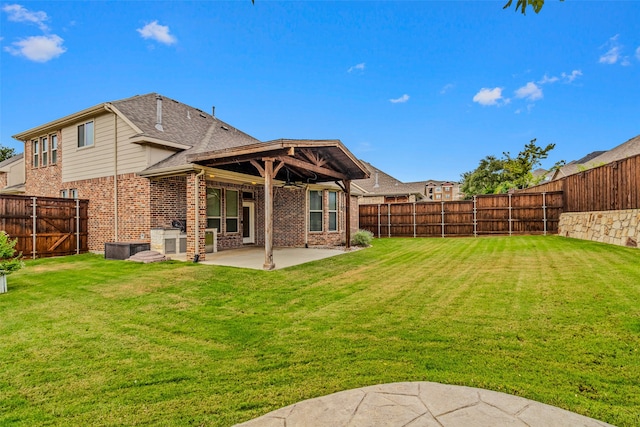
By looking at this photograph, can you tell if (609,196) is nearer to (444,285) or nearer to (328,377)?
(444,285)

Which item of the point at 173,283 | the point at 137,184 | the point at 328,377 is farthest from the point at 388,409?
the point at 137,184

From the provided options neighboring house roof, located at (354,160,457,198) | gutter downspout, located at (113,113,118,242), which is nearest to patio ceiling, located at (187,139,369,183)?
gutter downspout, located at (113,113,118,242)

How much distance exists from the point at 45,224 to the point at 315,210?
9.57m

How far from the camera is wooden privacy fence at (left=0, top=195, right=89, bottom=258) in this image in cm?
1020

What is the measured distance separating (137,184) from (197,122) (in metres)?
4.28

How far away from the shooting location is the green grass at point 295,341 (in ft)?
8.34

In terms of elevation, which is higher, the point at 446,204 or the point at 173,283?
the point at 446,204

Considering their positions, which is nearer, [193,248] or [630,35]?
[193,248]

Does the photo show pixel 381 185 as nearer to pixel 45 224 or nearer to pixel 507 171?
pixel 507 171

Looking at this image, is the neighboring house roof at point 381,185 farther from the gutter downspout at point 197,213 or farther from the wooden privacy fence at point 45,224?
the wooden privacy fence at point 45,224

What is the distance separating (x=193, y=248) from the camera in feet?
30.4

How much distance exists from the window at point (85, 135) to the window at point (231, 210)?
215 inches

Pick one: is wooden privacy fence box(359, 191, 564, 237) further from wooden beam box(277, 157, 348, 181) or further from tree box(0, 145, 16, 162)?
tree box(0, 145, 16, 162)

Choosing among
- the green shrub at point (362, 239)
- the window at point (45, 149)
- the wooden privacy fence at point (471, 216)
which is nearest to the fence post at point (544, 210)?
the wooden privacy fence at point (471, 216)
